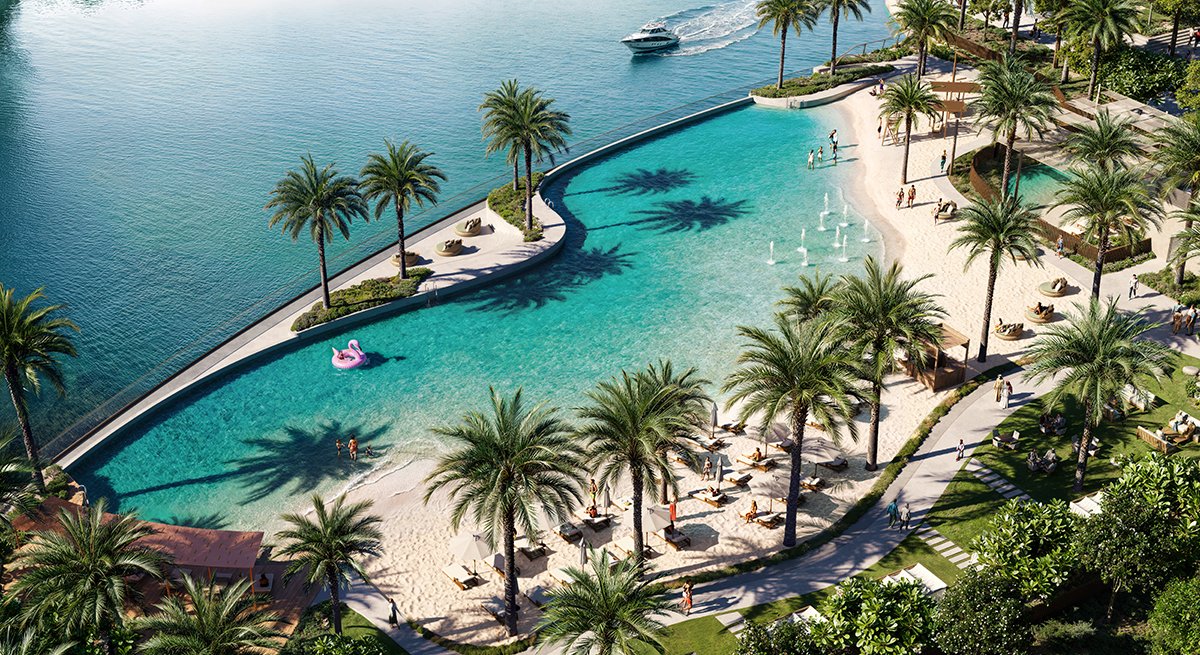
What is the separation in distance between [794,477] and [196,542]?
28.4 m

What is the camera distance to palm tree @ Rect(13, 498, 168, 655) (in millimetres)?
41562

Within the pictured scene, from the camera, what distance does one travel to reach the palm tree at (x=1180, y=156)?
64.8 meters

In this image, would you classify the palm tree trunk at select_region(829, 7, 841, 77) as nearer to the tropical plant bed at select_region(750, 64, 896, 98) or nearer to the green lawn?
the tropical plant bed at select_region(750, 64, 896, 98)

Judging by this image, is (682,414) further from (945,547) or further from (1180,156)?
(1180,156)

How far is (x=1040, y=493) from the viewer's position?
171 feet

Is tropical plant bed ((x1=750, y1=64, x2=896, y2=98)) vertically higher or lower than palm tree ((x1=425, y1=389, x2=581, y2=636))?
higher

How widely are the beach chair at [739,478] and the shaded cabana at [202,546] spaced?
23.8 metres

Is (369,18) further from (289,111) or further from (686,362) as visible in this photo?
(686,362)

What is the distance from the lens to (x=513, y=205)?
279ft

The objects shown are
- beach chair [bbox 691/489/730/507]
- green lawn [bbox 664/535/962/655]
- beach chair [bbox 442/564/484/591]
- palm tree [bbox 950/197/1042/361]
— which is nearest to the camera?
green lawn [bbox 664/535/962/655]

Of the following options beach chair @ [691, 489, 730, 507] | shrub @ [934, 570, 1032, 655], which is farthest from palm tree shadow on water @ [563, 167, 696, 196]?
shrub @ [934, 570, 1032, 655]

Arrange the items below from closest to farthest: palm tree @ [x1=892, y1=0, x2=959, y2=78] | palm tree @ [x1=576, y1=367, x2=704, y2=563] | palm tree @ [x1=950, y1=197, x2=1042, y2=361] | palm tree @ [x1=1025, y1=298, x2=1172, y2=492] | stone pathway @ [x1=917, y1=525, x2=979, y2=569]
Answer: palm tree @ [x1=576, y1=367, x2=704, y2=563]
palm tree @ [x1=1025, y1=298, x2=1172, y2=492]
stone pathway @ [x1=917, y1=525, x2=979, y2=569]
palm tree @ [x1=950, y1=197, x2=1042, y2=361]
palm tree @ [x1=892, y1=0, x2=959, y2=78]

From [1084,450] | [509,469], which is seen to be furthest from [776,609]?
[1084,450]

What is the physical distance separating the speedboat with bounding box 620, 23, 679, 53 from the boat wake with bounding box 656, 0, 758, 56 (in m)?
1.22
